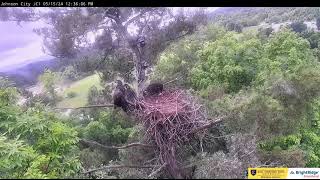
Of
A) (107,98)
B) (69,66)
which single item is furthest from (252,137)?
(69,66)

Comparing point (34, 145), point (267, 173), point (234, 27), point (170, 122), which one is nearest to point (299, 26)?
point (234, 27)

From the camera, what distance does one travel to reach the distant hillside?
32.7ft

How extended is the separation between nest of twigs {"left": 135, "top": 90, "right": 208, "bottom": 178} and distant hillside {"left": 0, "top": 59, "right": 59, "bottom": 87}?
3698mm

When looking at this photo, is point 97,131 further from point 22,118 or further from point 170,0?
point 170,0

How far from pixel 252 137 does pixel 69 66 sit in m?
4.99

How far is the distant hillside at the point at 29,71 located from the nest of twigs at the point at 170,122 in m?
3.70

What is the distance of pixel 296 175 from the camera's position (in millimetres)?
5492

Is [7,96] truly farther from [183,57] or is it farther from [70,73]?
[183,57]

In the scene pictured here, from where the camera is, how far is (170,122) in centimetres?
647

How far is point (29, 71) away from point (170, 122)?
196 inches

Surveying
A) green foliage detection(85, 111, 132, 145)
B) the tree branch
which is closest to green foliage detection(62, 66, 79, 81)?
green foliage detection(85, 111, 132, 145)

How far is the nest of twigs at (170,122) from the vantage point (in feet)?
21.3

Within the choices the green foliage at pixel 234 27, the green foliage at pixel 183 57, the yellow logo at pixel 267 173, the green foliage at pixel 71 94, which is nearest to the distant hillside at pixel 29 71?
the green foliage at pixel 71 94

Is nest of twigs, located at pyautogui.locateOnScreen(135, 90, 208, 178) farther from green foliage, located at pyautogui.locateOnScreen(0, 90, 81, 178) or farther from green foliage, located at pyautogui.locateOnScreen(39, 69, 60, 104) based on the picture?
green foliage, located at pyautogui.locateOnScreen(39, 69, 60, 104)
